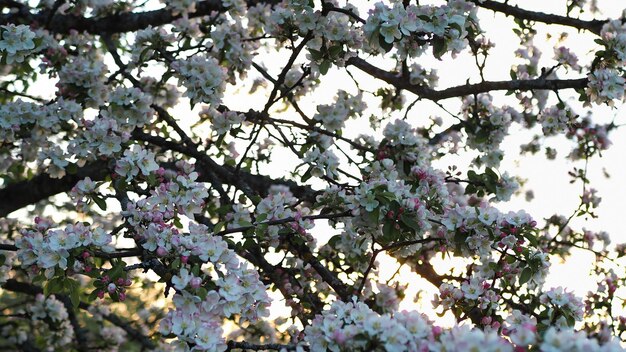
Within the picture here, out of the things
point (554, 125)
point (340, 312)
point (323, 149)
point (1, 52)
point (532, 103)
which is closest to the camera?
point (340, 312)

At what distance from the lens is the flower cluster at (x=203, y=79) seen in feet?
11.4

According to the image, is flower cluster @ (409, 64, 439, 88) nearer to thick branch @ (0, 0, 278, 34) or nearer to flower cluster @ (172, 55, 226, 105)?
flower cluster @ (172, 55, 226, 105)

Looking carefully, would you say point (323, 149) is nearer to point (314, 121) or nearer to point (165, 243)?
point (314, 121)

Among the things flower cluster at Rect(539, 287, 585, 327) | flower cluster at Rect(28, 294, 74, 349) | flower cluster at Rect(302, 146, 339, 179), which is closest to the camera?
flower cluster at Rect(539, 287, 585, 327)

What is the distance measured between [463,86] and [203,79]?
1404 millimetres

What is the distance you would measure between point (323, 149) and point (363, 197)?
1.14 metres

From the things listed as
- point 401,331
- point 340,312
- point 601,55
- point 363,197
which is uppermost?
point 601,55

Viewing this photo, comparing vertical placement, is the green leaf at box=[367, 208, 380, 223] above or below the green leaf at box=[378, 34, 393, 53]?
below

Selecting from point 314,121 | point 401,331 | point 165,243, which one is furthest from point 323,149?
point 401,331

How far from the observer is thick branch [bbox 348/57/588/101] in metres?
3.76

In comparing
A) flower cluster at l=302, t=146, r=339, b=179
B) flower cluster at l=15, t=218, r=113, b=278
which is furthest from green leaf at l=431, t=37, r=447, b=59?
flower cluster at l=15, t=218, r=113, b=278

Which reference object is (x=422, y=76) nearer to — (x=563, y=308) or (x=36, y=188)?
(x=563, y=308)

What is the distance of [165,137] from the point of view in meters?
4.36

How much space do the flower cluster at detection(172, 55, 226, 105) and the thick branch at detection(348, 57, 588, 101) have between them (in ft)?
2.60
